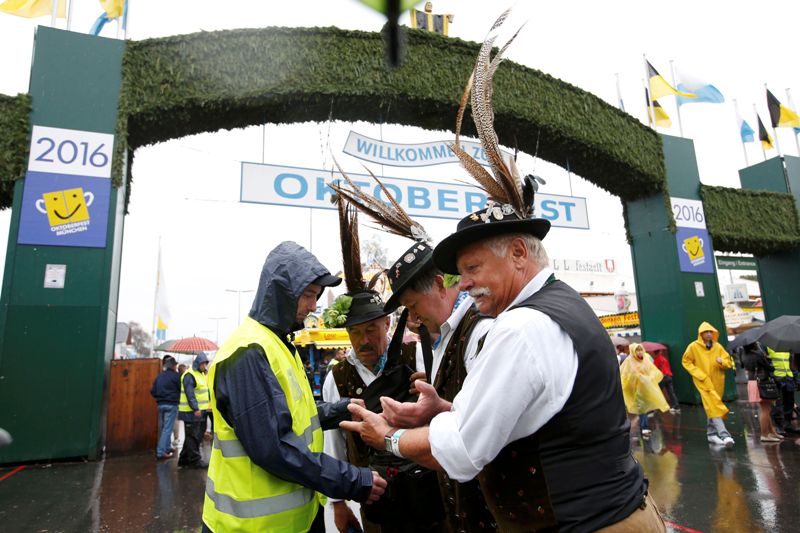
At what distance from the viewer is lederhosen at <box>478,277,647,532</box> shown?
124 centimetres

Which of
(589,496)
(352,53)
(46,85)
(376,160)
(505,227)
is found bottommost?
(589,496)

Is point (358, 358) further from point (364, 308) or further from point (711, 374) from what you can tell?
point (711, 374)

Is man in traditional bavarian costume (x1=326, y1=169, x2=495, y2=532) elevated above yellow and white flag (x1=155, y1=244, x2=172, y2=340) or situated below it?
below

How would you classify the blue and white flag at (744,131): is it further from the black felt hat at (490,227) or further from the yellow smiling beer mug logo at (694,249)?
the black felt hat at (490,227)

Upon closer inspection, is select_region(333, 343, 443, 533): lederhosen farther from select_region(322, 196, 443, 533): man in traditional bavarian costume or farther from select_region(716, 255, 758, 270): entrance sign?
select_region(716, 255, 758, 270): entrance sign

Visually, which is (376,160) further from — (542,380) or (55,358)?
(542,380)

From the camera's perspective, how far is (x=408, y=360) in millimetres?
2730

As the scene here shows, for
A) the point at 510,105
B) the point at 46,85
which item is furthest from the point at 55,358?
the point at 510,105

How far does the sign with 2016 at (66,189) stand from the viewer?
707 cm

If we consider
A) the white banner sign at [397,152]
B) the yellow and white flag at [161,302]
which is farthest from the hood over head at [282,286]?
the yellow and white flag at [161,302]

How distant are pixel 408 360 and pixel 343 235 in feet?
3.19

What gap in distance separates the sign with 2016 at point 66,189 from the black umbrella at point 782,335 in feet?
32.2

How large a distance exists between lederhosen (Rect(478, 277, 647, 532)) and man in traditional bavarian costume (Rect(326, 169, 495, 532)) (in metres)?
0.41

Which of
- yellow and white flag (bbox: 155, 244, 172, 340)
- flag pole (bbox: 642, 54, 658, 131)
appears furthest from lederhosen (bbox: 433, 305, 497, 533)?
yellow and white flag (bbox: 155, 244, 172, 340)
